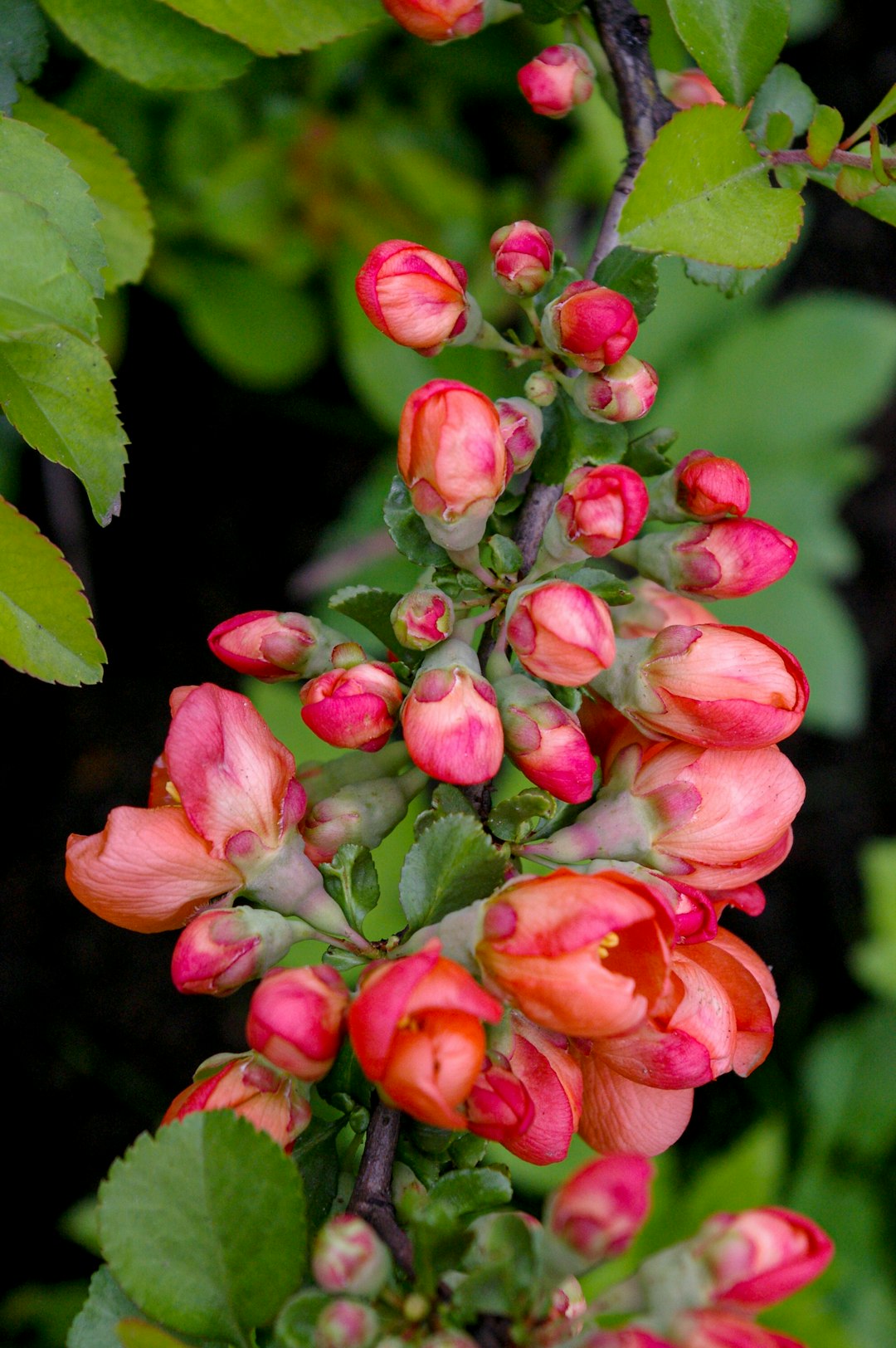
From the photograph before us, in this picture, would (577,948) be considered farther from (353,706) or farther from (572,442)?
(572,442)

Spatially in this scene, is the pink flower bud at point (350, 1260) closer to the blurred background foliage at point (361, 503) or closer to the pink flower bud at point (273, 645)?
the pink flower bud at point (273, 645)

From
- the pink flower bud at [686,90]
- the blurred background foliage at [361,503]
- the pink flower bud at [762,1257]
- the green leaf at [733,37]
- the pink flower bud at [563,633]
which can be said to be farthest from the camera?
the blurred background foliage at [361,503]

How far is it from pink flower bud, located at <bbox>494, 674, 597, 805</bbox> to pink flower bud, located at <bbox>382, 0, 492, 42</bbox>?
0.43 m

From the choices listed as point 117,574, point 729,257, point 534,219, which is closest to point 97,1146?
point 117,574

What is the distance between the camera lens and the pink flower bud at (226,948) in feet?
2.03

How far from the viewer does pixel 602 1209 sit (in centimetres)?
51

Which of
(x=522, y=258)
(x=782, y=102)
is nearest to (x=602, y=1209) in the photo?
(x=522, y=258)

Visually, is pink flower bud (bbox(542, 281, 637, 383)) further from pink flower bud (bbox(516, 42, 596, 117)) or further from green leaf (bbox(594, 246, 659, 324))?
pink flower bud (bbox(516, 42, 596, 117))

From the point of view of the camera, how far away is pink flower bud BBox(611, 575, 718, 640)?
74 centimetres

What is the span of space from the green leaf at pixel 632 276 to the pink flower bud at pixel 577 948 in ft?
1.14

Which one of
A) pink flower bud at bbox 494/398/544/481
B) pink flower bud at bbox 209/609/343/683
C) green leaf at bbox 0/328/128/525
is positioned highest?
pink flower bud at bbox 494/398/544/481

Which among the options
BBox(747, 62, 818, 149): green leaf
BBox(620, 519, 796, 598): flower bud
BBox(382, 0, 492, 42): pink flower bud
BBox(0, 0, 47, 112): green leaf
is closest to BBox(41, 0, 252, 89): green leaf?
BBox(0, 0, 47, 112): green leaf

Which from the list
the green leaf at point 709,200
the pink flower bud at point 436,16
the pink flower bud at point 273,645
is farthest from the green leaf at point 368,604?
the pink flower bud at point 436,16

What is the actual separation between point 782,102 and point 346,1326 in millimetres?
718
